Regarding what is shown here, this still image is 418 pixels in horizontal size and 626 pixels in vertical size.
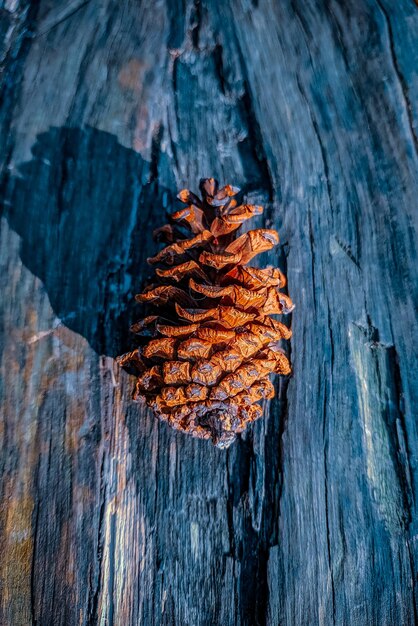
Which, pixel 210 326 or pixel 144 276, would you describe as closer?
pixel 210 326

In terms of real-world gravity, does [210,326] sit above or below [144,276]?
below

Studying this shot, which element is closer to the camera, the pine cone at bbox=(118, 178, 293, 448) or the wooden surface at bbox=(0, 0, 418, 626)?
the pine cone at bbox=(118, 178, 293, 448)

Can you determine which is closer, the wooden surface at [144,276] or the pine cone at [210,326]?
the pine cone at [210,326]

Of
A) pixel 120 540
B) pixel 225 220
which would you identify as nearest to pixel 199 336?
pixel 225 220

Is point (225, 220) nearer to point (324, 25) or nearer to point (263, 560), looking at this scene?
point (263, 560)
